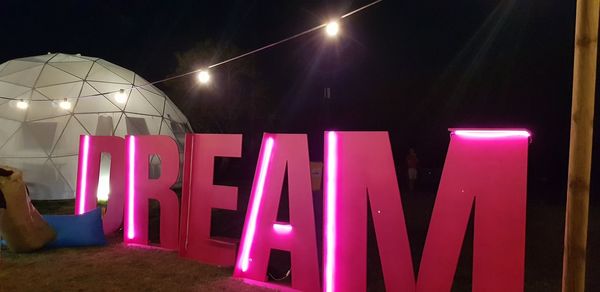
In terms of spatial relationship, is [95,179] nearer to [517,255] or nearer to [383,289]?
[383,289]

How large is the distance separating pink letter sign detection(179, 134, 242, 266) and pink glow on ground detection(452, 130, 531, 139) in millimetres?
3268

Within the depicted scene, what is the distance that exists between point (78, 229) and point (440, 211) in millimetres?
6214

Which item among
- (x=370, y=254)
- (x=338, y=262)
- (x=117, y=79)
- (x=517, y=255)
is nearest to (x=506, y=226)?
(x=517, y=255)

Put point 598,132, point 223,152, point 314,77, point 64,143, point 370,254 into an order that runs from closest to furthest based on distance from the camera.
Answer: point 223,152, point 370,254, point 64,143, point 598,132, point 314,77

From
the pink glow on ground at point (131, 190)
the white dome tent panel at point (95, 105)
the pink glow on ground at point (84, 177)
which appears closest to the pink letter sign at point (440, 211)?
the pink glow on ground at point (131, 190)

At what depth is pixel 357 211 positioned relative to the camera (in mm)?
5488

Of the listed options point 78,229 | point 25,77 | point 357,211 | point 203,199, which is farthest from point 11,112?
point 357,211

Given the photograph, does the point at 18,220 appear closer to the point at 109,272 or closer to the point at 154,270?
the point at 109,272

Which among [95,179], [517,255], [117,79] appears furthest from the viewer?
[117,79]

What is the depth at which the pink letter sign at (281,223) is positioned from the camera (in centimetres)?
583

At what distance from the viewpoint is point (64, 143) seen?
48.2 feet

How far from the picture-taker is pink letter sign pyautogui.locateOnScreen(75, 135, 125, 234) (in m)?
8.56

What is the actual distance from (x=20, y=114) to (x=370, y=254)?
1283 centimetres

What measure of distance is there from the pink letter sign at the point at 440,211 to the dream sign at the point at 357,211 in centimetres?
1
